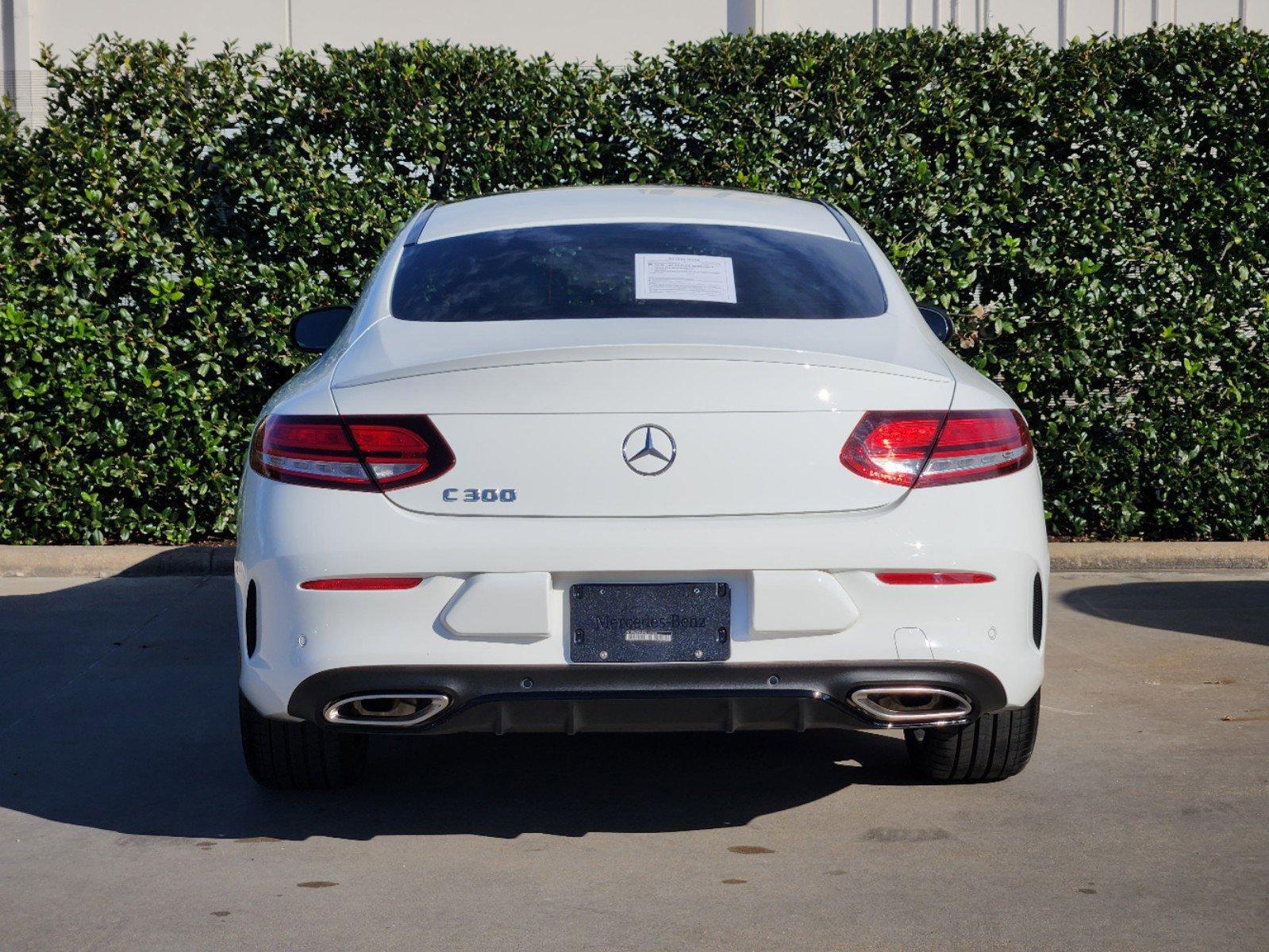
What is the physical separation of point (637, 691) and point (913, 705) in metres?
0.66

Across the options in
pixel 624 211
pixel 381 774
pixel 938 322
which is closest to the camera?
pixel 381 774

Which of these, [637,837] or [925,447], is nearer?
[925,447]

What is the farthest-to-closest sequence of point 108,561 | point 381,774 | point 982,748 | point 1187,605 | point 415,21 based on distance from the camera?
point 415,21 < point 108,561 < point 1187,605 < point 381,774 < point 982,748

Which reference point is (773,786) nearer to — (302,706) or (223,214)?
(302,706)

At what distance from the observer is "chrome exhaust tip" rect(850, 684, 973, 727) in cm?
362

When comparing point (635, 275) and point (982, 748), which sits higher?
point (635, 275)

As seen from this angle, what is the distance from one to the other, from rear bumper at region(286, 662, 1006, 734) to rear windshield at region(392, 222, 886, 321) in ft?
3.07

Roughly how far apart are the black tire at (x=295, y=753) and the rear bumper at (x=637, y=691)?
22.0 inches

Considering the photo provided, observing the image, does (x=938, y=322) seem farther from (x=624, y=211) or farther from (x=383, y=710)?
(x=383, y=710)

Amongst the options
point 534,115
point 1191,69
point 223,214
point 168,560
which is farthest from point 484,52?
point 1191,69

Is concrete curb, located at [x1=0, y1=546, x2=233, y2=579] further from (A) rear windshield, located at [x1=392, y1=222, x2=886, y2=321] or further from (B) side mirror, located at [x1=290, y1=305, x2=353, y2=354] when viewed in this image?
(A) rear windshield, located at [x1=392, y1=222, x2=886, y2=321]

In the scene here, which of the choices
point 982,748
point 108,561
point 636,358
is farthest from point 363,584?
point 108,561

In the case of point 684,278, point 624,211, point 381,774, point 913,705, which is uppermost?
point 624,211

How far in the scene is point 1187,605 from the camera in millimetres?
7312
